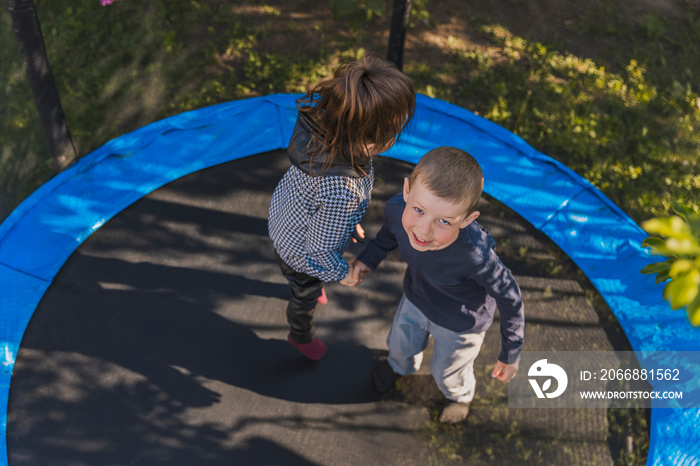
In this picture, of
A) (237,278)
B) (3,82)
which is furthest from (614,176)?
(3,82)

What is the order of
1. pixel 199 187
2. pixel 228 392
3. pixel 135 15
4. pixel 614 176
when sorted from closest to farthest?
pixel 228 392, pixel 199 187, pixel 614 176, pixel 135 15

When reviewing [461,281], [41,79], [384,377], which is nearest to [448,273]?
[461,281]

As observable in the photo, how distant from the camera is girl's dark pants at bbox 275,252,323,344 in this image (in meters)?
1.90

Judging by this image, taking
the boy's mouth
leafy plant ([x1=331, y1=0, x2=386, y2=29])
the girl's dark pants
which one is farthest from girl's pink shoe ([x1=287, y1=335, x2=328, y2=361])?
leafy plant ([x1=331, y1=0, x2=386, y2=29])

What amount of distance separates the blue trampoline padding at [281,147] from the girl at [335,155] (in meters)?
1.35

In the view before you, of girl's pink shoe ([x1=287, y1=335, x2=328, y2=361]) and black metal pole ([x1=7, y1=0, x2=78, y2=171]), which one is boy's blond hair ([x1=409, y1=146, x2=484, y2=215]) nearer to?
girl's pink shoe ([x1=287, y1=335, x2=328, y2=361])

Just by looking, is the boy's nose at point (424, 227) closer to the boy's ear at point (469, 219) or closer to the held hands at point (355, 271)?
the boy's ear at point (469, 219)

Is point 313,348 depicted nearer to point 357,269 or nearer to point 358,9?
point 357,269

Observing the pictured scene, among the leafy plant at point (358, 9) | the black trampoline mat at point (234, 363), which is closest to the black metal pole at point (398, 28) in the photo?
the leafy plant at point (358, 9)

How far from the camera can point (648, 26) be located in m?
3.94

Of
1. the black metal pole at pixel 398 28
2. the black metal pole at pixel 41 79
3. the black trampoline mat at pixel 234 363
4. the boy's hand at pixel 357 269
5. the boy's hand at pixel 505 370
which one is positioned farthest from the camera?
the black metal pole at pixel 398 28

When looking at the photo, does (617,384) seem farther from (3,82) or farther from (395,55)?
(3,82)

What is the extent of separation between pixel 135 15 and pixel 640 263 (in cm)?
356

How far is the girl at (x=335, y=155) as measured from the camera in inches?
55.5
